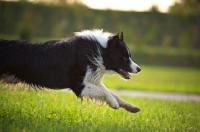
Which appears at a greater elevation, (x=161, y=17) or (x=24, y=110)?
(x=161, y=17)

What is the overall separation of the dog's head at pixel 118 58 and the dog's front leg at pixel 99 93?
54 cm

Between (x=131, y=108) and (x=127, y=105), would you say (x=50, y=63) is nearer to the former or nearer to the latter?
(x=127, y=105)

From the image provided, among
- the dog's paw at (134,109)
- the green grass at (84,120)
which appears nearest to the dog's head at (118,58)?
the dog's paw at (134,109)

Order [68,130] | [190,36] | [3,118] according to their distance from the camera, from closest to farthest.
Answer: [68,130]
[3,118]
[190,36]

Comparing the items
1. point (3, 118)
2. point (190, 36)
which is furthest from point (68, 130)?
point (190, 36)

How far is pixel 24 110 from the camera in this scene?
5.95 m

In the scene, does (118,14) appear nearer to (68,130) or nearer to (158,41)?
(158,41)

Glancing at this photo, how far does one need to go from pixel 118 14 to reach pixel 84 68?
3147 cm

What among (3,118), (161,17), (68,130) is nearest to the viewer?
(68,130)

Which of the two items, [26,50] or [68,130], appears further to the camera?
[26,50]

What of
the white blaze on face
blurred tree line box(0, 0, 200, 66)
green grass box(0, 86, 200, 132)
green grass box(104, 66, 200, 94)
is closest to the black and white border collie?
→ green grass box(0, 86, 200, 132)

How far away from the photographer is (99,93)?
5922 mm

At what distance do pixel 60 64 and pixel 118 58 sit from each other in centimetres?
119

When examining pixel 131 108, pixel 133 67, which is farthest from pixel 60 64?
pixel 131 108
